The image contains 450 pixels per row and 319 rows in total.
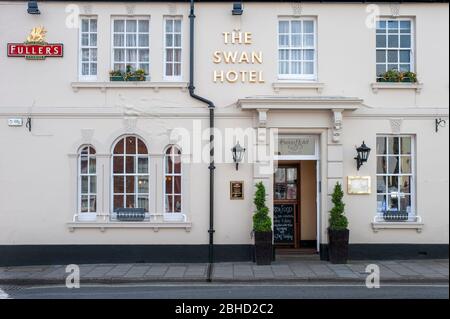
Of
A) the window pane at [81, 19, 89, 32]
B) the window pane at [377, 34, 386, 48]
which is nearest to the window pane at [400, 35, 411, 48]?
the window pane at [377, 34, 386, 48]

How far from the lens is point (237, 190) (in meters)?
11.7

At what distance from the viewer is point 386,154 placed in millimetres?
11609

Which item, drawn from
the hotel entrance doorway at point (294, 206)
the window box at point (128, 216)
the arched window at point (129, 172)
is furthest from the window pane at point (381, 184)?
the window box at point (128, 216)

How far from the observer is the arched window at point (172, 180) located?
→ 11.7 meters

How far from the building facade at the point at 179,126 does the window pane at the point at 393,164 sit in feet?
0.17

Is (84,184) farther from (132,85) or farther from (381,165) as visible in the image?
(381,165)

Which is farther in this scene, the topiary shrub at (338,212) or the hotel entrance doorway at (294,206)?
the hotel entrance doorway at (294,206)

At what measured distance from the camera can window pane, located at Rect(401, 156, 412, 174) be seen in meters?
11.5

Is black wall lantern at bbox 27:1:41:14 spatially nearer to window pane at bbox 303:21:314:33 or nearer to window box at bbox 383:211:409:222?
window pane at bbox 303:21:314:33

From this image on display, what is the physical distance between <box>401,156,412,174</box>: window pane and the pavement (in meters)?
2.06

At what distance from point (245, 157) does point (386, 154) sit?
3277mm

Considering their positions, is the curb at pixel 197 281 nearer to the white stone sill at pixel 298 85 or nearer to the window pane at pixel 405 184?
the window pane at pixel 405 184

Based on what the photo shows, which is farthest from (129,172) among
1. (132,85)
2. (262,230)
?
(262,230)

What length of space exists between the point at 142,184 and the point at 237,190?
224cm
